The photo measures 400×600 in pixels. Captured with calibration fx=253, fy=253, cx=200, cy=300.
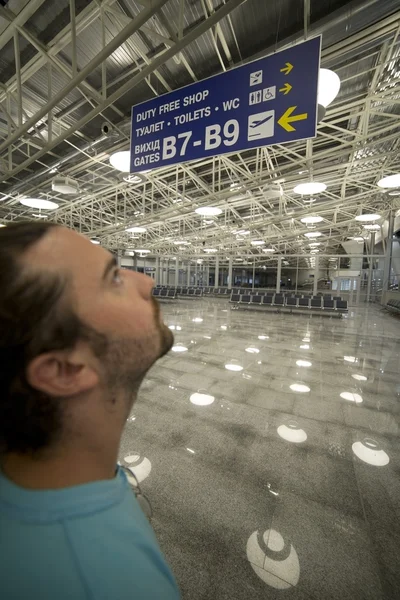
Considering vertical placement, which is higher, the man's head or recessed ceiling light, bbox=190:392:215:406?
the man's head

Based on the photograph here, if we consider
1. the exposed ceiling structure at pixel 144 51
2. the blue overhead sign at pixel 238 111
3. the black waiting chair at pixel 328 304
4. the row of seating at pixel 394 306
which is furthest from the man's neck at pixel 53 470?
the row of seating at pixel 394 306

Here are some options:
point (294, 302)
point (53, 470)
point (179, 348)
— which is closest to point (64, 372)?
point (53, 470)

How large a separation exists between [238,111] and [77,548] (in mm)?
4142

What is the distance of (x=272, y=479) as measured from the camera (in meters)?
2.17

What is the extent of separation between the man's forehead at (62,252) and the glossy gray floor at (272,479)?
1875 mm

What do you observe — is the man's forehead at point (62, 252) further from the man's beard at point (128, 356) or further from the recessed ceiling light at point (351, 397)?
the recessed ceiling light at point (351, 397)

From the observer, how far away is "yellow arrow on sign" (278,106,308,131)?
120 inches

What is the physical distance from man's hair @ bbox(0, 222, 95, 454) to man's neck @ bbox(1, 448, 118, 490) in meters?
0.02

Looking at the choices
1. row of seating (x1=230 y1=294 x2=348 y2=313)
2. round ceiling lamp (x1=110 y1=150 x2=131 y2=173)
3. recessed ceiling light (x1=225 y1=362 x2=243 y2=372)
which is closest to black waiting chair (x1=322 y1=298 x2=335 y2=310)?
row of seating (x1=230 y1=294 x2=348 y2=313)

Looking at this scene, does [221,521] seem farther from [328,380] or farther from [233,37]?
[233,37]

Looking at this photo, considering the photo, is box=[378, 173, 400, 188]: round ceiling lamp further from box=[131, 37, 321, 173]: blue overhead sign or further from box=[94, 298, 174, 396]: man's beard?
box=[94, 298, 174, 396]: man's beard

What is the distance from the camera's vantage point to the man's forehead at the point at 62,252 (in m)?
0.49

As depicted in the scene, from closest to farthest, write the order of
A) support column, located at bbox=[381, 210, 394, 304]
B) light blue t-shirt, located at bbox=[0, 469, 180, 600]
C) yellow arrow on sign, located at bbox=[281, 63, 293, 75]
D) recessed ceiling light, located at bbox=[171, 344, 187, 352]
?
light blue t-shirt, located at bbox=[0, 469, 180, 600] → yellow arrow on sign, located at bbox=[281, 63, 293, 75] → recessed ceiling light, located at bbox=[171, 344, 187, 352] → support column, located at bbox=[381, 210, 394, 304]

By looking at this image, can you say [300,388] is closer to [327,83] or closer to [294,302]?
[327,83]
